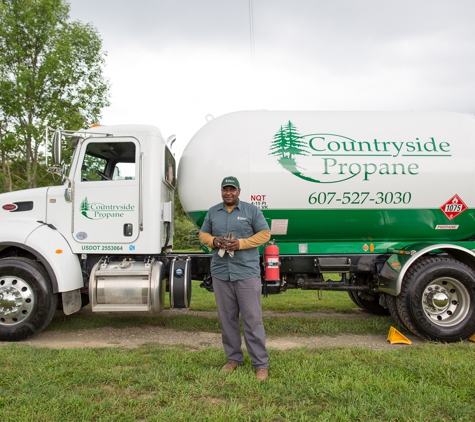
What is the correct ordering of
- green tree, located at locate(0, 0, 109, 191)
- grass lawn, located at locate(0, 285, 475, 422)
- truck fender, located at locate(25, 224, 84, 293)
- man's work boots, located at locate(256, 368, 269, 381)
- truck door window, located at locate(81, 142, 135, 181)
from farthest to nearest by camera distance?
green tree, located at locate(0, 0, 109, 191) → truck door window, located at locate(81, 142, 135, 181) → truck fender, located at locate(25, 224, 84, 293) → man's work boots, located at locate(256, 368, 269, 381) → grass lawn, located at locate(0, 285, 475, 422)

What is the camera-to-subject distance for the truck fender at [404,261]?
554cm

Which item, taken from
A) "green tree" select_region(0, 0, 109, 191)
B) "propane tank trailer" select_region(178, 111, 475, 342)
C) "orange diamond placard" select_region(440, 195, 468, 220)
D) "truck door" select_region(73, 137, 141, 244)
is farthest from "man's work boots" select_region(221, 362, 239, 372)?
"green tree" select_region(0, 0, 109, 191)

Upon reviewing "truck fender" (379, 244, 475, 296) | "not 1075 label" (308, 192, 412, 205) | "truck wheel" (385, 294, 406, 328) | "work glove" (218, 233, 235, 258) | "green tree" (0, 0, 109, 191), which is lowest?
"truck wheel" (385, 294, 406, 328)

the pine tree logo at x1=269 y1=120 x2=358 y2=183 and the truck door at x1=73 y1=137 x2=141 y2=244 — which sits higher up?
the pine tree logo at x1=269 y1=120 x2=358 y2=183

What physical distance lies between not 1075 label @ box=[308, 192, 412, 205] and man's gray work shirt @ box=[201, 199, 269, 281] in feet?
5.86

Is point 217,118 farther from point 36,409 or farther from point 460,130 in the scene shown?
point 36,409

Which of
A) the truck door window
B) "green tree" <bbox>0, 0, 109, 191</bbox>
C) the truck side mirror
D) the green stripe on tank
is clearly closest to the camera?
the truck side mirror

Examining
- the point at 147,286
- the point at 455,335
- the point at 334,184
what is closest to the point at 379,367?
the point at 455,335

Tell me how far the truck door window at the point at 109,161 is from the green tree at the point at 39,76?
560 cm

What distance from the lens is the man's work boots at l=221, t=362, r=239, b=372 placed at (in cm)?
416

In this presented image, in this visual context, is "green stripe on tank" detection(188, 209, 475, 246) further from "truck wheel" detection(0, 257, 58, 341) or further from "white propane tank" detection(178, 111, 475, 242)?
"truck wheel" detection(0, 257, 58, 341)

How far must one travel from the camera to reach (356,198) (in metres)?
5.80

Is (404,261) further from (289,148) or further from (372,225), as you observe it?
(289,148)

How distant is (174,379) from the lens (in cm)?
396
